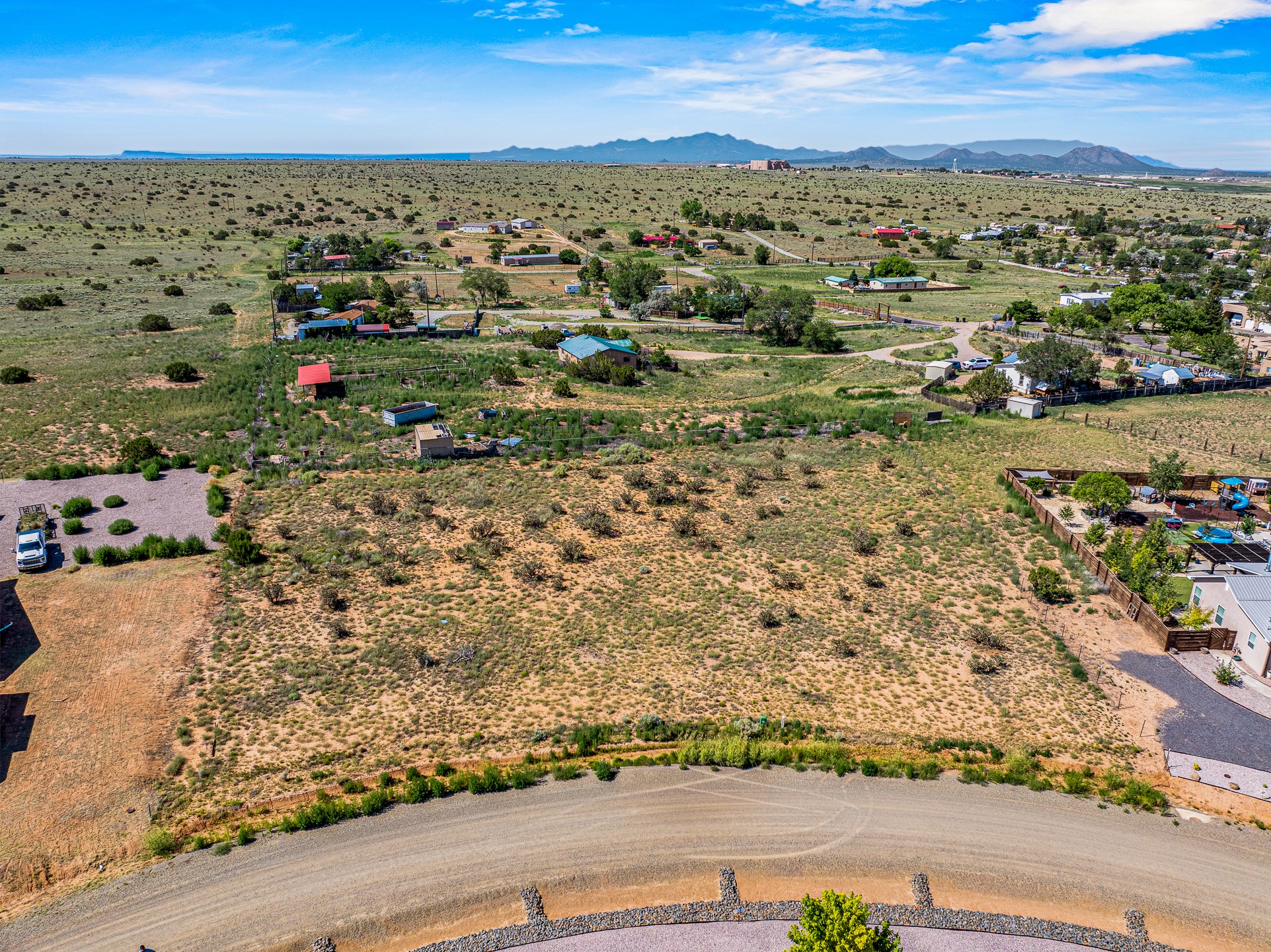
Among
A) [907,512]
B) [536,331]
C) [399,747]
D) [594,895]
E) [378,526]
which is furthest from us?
[536,331]

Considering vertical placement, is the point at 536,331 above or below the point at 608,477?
above

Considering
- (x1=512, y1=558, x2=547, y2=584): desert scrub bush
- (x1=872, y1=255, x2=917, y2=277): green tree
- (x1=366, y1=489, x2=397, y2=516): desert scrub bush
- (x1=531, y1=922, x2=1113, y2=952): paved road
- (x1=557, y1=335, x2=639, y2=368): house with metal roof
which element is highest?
(x1=872, y1=255, x2=917, y2=277): green tree

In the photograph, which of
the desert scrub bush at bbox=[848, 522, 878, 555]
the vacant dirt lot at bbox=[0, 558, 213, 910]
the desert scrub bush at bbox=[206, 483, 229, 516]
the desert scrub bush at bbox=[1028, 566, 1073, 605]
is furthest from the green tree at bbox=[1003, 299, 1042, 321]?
the vacant dirt lot at bbox=[0, 558, 213, 910]

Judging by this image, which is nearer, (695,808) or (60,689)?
Answer: (695,808)

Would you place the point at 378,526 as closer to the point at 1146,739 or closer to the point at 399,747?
the point at 399,747

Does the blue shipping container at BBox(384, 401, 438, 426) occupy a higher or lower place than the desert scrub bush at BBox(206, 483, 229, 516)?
higher

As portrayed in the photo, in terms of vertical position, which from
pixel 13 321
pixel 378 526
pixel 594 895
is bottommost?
pixel 594 895

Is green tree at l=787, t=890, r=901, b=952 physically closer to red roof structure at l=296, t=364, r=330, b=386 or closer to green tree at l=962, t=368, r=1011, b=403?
green tree at l=962, t=368, r=1011, b=403

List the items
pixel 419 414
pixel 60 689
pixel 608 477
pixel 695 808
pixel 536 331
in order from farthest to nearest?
pixel 536 331
pixel 419 414
pixel 608 477
pixel 60 689
pixel 695 808

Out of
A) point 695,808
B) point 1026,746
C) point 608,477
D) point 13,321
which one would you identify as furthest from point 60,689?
point 13,321
